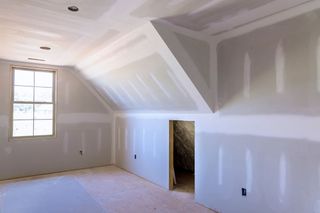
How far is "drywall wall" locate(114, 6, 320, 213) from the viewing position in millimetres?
2316

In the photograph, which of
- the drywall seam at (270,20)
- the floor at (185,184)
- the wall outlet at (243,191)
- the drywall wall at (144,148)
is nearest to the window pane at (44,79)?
the drywall wall at (144,148)

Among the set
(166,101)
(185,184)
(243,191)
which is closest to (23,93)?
(166,101)

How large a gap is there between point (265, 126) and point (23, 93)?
4940 mm

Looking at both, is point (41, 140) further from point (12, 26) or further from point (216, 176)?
point (216, 176)

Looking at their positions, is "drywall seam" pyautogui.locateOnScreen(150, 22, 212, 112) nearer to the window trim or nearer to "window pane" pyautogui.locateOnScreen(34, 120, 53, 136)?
the window trim

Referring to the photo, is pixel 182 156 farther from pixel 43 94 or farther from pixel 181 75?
pixel 43 94

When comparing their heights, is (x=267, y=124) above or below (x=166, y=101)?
below

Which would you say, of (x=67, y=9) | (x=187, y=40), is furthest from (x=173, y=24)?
(x=67, y=9)

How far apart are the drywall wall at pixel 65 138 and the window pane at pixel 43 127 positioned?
16 cm

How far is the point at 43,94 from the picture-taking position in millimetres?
5359

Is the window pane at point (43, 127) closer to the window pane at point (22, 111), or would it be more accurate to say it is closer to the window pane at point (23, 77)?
the window pane at point (22, 111)

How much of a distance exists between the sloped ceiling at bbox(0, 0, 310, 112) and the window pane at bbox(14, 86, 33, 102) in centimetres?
78

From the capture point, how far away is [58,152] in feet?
17.9

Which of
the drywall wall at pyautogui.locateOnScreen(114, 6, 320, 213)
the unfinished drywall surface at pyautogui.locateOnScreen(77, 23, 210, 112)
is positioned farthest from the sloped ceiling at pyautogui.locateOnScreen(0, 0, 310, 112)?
the drywall wall at pyautogui.locateOnScreen(114, 6, 320, 213)
